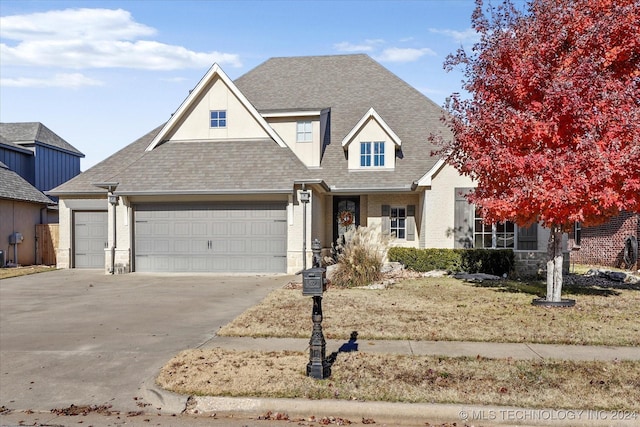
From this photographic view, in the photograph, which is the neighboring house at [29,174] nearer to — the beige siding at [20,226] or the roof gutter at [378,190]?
the beige siding at [20,226]

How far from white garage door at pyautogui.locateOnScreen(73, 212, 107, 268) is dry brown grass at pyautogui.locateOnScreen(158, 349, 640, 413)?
48.4 feet

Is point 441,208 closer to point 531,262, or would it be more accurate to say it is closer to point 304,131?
point 531,262

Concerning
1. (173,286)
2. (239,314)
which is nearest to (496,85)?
(239,314)

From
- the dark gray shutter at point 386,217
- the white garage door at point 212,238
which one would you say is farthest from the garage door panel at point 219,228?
the dark gray shutter at point 386,217

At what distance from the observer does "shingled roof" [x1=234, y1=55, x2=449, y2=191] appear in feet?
66.4

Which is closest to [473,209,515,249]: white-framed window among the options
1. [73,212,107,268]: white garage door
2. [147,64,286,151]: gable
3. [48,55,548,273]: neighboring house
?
[48,55,548,273]: neighboring house

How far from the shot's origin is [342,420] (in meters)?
5.09

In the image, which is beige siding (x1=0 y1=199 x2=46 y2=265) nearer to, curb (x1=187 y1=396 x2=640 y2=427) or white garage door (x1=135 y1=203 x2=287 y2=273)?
white garage door (x1=135 y1=203 x2=287 y2=273)

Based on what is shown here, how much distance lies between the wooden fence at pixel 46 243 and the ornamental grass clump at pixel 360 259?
15720 mm

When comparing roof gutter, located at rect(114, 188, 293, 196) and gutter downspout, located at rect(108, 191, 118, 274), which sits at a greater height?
roof gutter, located at rect(114, 188, 293, 196)

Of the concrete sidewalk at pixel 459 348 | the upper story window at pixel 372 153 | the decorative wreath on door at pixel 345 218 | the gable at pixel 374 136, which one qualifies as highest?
the gable at pixel 374 136

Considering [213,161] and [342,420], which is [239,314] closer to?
[342,420]

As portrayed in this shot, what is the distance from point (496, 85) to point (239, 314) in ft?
24.7

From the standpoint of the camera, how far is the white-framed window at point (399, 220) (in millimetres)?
20250
